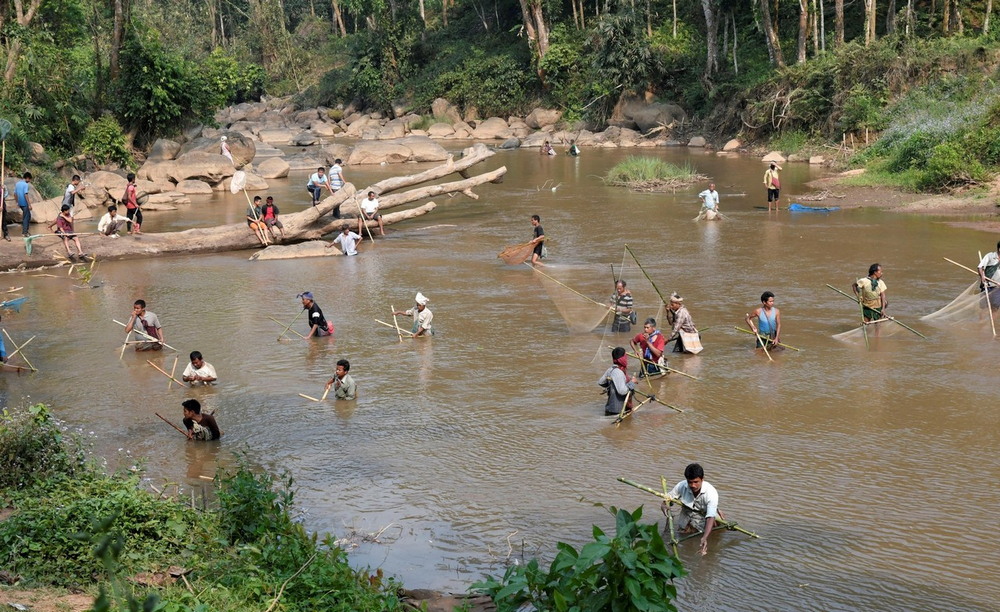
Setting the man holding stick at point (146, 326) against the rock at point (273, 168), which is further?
the rock at point (273, 168)

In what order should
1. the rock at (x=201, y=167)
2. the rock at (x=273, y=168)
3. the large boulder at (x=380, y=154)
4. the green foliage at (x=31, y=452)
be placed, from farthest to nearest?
the large boulder at (x=380, y=154) < the rock at (x=273, y=168) < the rock at (x=201, y=167) < the green foliage at (x=31, y=452)

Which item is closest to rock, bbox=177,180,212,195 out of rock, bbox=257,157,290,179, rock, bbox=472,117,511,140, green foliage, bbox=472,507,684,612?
rock, bbox=257,157,290,179

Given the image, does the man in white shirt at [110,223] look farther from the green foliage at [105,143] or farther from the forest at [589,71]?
the green foliage at [105,143]

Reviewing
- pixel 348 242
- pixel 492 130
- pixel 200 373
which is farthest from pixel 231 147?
pixel 200 373

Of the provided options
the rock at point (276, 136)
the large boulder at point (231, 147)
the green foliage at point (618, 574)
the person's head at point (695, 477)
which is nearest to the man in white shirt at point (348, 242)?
the large boulder at point (231, 147)

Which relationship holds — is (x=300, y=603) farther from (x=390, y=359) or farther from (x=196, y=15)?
(x=196, y=15)

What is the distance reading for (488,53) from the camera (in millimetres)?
56469

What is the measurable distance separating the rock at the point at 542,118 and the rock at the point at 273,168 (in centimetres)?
1953

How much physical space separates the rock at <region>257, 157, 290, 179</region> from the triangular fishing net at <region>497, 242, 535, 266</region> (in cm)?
1723

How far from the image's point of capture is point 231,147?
34.2m

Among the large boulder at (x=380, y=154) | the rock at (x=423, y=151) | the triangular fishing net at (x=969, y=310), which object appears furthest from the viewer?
the rock at (x=423, y=151)

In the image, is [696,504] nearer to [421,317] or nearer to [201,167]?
[421,317]

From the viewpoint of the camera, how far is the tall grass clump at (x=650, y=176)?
91.5 feet

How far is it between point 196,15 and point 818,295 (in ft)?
238
